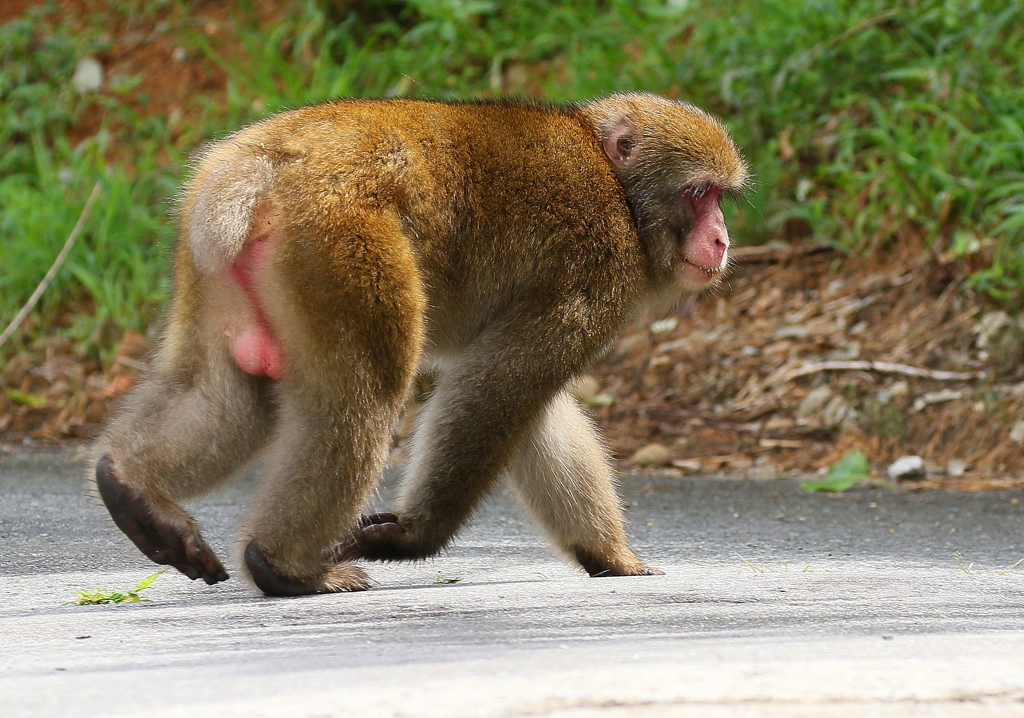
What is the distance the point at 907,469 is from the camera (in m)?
5.68

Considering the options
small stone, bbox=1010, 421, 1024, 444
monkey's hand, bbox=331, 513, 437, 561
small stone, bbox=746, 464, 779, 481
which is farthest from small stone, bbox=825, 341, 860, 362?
monkey's hand, bbox=331, 513, 437, 561

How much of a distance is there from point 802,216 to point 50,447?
14.1ft

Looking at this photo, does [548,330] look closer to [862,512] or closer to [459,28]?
[862,512]

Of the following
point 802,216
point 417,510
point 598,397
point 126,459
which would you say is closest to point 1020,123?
point 802,216

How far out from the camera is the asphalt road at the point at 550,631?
71.7 inches

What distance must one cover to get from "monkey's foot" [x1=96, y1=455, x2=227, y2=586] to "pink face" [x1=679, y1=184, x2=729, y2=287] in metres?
1.56

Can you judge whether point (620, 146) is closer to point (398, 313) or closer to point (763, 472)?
point (398, 313)

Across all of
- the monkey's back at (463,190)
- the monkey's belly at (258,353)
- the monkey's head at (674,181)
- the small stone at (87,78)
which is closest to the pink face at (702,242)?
the monkey's head at (674,181)

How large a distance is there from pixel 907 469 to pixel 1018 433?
547 mm

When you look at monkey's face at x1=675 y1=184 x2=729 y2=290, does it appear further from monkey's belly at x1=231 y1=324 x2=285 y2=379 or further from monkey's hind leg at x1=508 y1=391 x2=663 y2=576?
monkey's belly at x1=231 y1=324 x2=285 y2=379

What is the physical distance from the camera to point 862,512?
5043 mm

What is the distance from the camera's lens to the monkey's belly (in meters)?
3.12

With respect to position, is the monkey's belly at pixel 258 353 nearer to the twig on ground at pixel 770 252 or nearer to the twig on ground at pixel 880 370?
the twig on ground at pixel 880 370

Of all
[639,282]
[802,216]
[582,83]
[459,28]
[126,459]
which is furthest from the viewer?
[459,28]
